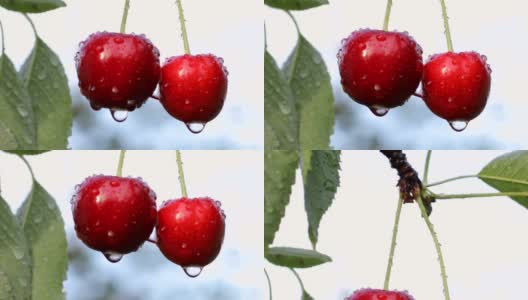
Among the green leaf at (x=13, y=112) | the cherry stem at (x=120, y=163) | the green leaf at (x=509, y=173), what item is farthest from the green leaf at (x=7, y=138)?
the green leaf at (x=509, y=173)

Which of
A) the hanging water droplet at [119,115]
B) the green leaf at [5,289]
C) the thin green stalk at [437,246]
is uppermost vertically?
the hanging water droplet at [119,115]

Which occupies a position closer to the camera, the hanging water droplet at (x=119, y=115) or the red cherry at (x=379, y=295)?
the hanging water droplet at (x=119, y=115)

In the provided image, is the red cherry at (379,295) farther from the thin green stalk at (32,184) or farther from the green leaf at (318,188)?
the thin green stalk at (32,184)

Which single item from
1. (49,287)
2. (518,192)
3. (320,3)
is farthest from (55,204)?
(518,192)

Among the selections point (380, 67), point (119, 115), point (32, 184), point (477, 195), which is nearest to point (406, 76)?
point (380, 67)

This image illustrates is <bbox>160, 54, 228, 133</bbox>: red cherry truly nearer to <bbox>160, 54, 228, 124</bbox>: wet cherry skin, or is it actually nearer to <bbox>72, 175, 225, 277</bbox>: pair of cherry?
<bbox>160, 54, 228, 124</bbox>: wet cherry skin

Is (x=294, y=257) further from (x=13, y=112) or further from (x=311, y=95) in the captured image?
(x=13, y=112)

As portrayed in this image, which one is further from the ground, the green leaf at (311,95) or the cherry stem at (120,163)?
the green leaf at (311,95)
